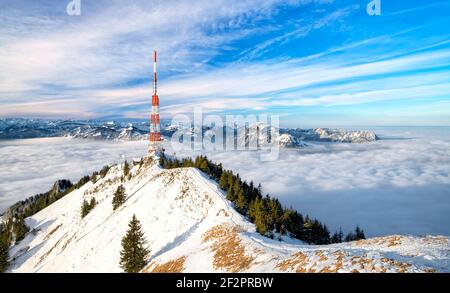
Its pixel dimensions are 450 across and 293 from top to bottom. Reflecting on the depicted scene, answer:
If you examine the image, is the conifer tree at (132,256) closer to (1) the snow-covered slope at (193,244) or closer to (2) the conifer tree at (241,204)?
(1) the snow-covered slope at (193,244)

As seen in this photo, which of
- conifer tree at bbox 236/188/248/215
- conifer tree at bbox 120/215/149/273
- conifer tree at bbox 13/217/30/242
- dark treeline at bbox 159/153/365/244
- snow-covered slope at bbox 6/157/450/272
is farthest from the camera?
conifer tree at bbox 13/217/30/242

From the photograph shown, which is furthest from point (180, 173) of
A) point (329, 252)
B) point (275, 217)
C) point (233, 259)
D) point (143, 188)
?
point (329, 252)

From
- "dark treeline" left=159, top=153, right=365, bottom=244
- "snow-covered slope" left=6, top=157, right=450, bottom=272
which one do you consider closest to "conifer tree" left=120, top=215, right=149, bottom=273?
"snow-covered slope" left=6, top=157, right=450, bottom=272

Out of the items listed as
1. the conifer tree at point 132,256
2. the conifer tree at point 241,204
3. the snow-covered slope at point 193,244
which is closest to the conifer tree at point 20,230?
the snow-covered slope at point 193,244

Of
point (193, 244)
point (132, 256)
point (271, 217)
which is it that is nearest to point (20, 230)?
point (132, 256)

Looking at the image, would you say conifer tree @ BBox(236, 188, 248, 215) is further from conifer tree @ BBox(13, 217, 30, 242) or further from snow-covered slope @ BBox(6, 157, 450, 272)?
conifer tree @ BBox(13, 217, 30, 242)

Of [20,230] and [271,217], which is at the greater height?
[271,217]

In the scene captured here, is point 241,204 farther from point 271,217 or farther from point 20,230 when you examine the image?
point 20,230

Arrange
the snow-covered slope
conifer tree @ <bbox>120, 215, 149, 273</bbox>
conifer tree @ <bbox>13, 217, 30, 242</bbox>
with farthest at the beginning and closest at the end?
1. conifer tree @ <bbox>13, 217, 30, 242</bbox>
2. conifer tree @ <bbox>120, 215, 149, 273</bbox>
3. the snow-covered slope
